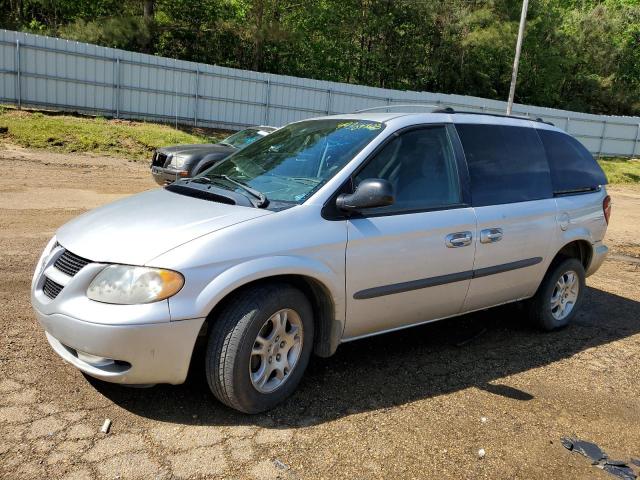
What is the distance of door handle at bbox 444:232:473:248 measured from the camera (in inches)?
167

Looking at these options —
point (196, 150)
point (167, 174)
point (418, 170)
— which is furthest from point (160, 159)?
point (418, 170)

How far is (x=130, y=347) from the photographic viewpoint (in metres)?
3.09

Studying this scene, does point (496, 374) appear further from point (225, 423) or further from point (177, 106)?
point (177, 106)

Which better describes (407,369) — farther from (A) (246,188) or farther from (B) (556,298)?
(B) (556,298)

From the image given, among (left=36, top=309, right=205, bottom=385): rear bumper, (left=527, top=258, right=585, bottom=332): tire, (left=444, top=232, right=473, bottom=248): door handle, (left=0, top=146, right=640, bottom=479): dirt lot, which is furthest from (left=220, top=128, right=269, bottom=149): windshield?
(left=36, top=309, right=205, bottom=385): rear bumper

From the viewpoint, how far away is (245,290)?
3.40 metres

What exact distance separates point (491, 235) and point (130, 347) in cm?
273

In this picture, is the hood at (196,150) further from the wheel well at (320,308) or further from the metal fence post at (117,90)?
the metal fence post at (117,90)

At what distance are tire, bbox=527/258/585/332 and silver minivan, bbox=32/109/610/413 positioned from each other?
3cm

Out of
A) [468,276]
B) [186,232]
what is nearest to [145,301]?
[186,232]

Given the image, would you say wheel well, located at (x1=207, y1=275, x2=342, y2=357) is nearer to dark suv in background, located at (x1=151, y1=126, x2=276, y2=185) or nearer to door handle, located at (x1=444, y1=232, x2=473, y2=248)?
door handle, located at (x1=444, y1=232, x2=473, y2=248)

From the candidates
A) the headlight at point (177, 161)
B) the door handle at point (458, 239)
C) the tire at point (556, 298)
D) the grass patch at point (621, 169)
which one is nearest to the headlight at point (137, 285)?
the door handle at point (458, 239)

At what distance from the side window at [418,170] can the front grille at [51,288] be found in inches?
73.6

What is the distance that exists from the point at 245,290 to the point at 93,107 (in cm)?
1917
